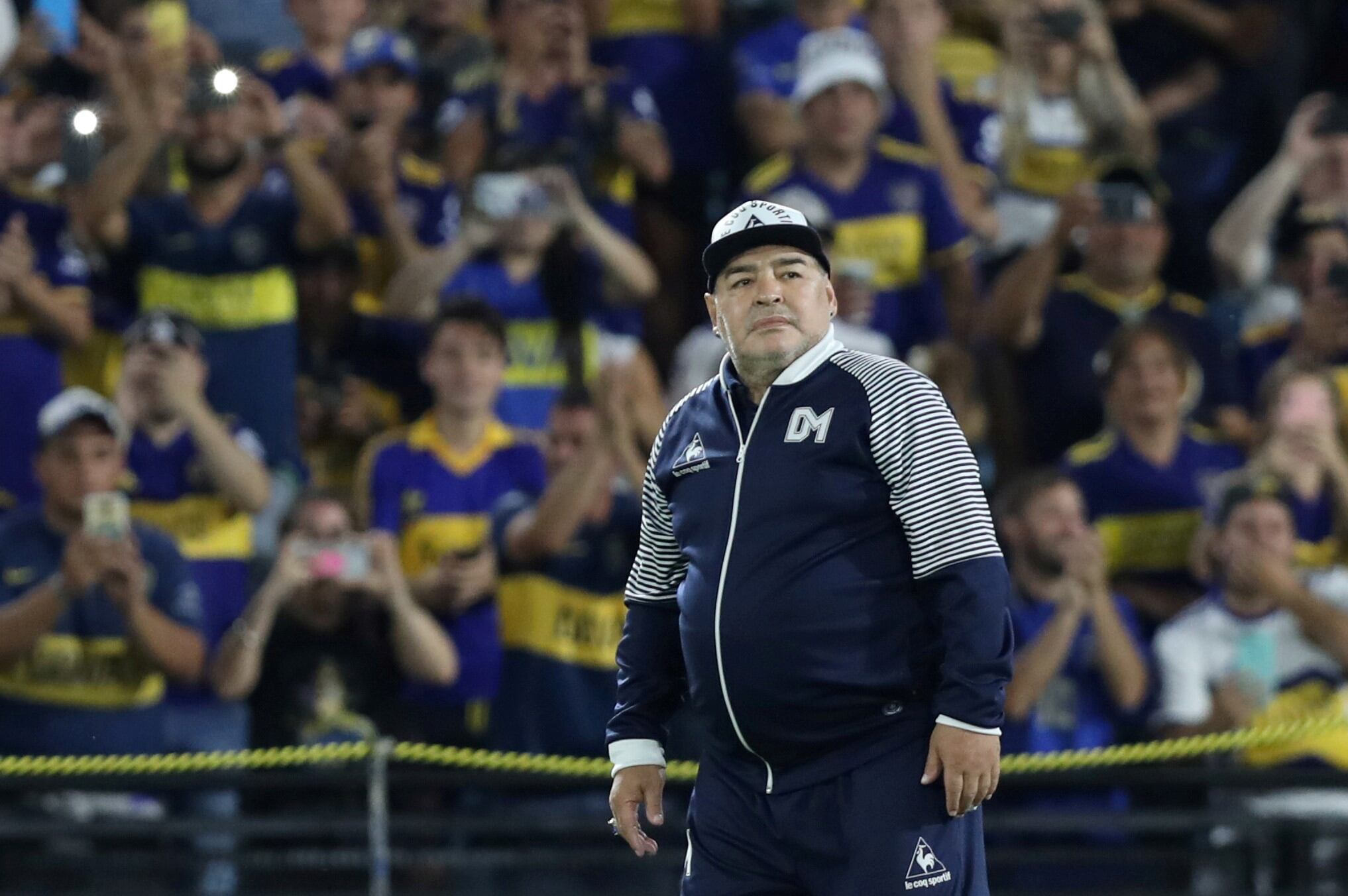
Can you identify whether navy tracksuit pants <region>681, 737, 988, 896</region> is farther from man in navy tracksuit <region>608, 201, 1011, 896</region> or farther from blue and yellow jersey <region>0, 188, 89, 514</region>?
blue and yellow jersey <region>0, 188, 89, 514</region>

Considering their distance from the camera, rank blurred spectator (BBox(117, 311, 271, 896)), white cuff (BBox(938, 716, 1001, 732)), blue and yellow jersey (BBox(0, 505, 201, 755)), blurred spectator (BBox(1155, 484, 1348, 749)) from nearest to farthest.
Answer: white cuff (BBox(938, 716, 1001, 732)) < blue and yellow jersey (BBox(0, 505, 201, 755)) < blurred spectator (BBox(1155, 484, 1348, 749)) < blurred spectator (BBox(117, 311, 271, 896))

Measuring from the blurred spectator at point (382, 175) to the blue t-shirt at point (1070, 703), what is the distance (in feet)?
9.21

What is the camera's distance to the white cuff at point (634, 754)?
12.7 ft

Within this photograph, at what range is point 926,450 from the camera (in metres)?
3.47

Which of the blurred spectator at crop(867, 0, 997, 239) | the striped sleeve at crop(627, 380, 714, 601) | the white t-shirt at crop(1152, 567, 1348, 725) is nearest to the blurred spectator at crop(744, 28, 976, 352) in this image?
the blurred spectator at crop(867, 0, 997, 239)

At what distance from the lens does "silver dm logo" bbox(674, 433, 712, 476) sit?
3744 millimetres

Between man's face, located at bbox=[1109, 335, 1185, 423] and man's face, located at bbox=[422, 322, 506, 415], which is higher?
man's face, located at bbox=[422, 322, 506, 415]

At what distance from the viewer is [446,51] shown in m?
8.58

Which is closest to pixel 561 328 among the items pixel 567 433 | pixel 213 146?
pixel 567 433

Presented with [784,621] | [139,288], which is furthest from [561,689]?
[784,621]

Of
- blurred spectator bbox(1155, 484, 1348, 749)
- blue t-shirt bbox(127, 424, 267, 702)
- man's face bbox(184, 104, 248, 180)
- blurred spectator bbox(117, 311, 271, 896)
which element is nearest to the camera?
blurred spectator bbox(1155, 484, 1348, 749)

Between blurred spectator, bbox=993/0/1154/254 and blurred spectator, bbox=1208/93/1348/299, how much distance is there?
59 centimetres

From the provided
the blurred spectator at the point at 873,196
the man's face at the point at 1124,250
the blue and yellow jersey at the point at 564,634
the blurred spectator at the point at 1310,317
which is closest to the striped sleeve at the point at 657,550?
the blue and yellow jersey at the point at 564,634

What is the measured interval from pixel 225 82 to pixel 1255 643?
445 centimetres
